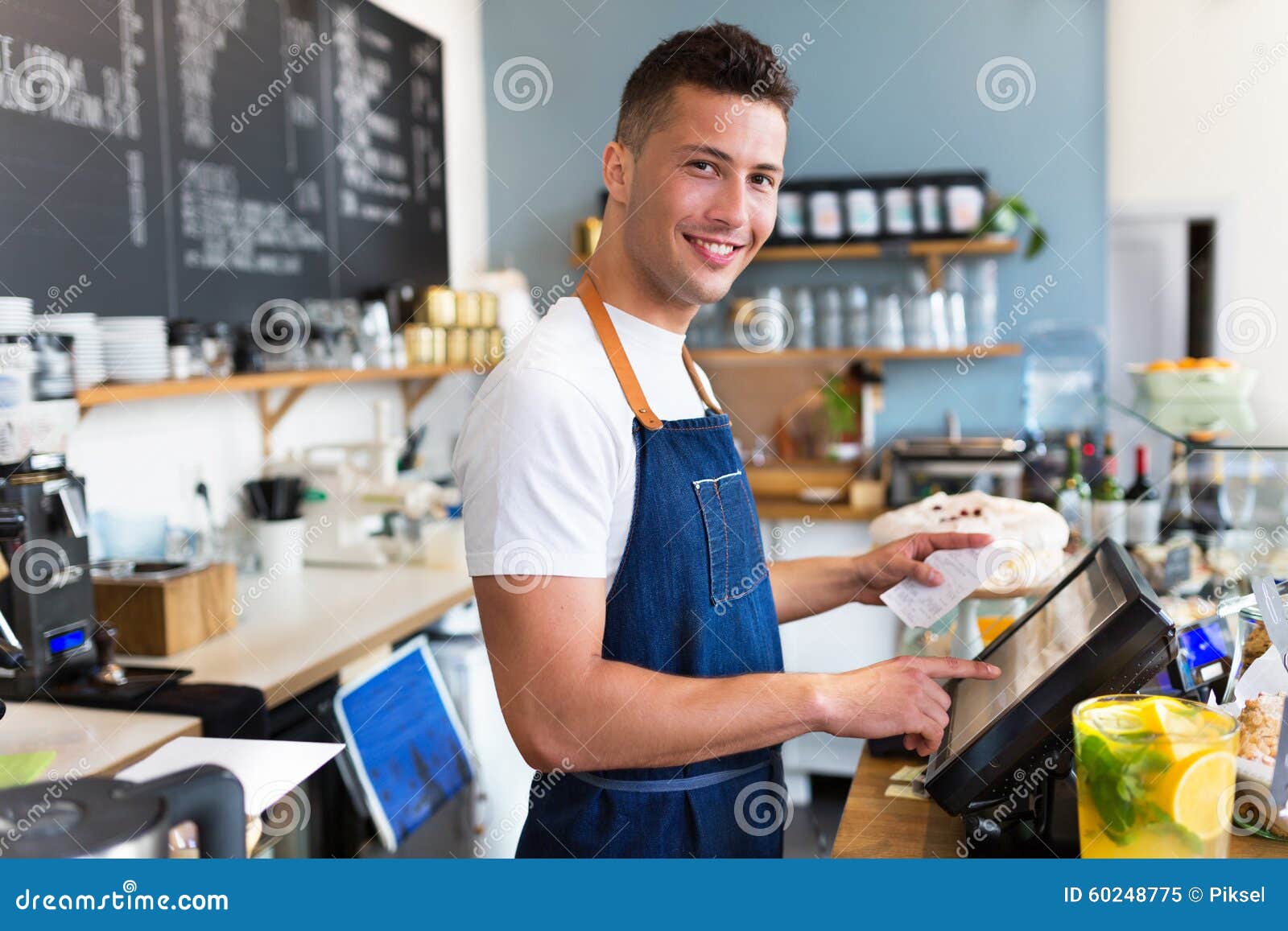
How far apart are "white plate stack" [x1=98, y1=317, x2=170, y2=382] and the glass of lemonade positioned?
240 centimetres

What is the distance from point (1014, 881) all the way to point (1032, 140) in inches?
171

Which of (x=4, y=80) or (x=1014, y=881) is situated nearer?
(x=1014, y=881)

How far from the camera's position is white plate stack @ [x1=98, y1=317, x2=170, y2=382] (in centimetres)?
264

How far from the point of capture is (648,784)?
53.4 inches

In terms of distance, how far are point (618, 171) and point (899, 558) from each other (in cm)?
68

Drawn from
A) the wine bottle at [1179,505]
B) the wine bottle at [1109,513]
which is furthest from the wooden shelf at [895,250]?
the wine bottle at [1109,513]

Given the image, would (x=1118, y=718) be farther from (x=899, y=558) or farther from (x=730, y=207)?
(x=730, y=207)

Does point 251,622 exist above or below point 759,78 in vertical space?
below

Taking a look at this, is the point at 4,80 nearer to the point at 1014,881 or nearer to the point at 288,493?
the point at 288,493

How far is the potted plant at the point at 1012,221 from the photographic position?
445 centimetres

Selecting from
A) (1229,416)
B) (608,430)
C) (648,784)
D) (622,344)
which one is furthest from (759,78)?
(1229,416)

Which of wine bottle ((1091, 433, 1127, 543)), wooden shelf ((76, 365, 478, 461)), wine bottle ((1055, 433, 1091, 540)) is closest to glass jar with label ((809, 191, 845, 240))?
wooden shelf ((76, 365, 478, 461))

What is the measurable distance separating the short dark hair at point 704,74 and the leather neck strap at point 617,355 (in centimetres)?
21

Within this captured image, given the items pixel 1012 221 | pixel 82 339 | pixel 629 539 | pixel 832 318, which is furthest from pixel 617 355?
pixel 1012 221
